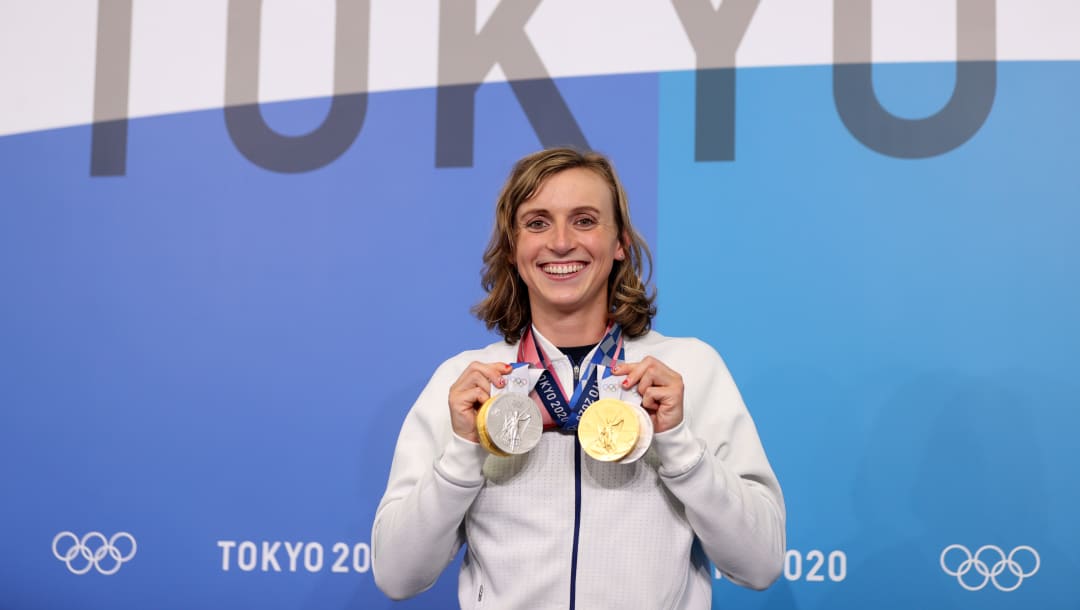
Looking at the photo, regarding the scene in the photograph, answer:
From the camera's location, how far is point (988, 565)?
2635mm

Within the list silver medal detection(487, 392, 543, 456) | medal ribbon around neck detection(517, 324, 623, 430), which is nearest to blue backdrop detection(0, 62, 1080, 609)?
medal ribbon around neck detection(517, 324, 623, 430)

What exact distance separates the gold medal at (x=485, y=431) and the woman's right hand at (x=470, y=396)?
0.03 metres

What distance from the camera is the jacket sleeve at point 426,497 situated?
Result: 1.69 m

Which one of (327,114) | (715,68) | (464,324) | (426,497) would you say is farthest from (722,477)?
(327,114)

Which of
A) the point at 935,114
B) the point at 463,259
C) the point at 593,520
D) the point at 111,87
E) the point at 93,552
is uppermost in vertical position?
the point at 111,87

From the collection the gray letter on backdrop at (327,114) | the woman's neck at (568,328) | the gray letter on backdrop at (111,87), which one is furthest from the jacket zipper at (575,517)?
the gray letter on backdrop at (111,87)

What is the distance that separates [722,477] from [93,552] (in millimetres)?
2159

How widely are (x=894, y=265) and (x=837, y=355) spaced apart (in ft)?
0.98

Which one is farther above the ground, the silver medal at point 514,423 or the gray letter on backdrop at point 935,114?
the gray letter on backdrop at point 935,114

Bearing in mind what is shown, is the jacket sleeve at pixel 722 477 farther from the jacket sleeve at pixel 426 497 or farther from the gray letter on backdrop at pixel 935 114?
the gray letter on backdrop at pixel 935 114

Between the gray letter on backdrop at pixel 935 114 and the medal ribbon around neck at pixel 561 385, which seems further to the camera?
the gray letter on backdrop at pixel 935 114

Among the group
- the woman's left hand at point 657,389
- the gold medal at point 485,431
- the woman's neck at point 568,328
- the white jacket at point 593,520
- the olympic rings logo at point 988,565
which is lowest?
the olympic rings logo at point 988,565

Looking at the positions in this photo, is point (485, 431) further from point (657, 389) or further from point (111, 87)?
point (111, 87)

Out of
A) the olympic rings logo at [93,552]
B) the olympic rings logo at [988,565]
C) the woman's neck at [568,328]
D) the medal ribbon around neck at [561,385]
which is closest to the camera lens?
the medal ribbon around neck at [561,385]
